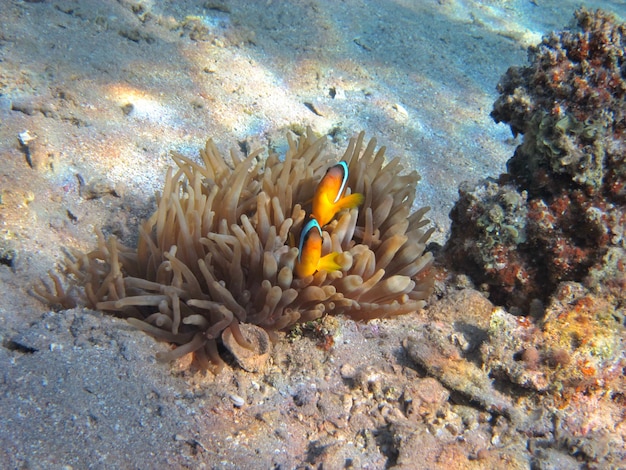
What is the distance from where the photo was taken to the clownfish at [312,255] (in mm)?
2117

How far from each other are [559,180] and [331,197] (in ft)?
4.11

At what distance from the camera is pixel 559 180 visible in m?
2.49

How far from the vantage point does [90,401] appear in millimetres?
1843

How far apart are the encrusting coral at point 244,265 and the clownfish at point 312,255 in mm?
41

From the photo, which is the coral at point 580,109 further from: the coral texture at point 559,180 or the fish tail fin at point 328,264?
the fish tail fin at point 328,264

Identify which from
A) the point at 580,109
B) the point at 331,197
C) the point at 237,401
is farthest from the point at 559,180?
the point at 237,401

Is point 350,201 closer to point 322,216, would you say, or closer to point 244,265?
point 322,216

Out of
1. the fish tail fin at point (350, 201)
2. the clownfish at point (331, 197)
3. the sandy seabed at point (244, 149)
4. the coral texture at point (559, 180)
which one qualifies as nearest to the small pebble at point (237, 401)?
the sandy seabed at point (244, 149)

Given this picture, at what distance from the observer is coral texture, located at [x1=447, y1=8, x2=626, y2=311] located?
2367 millimetres

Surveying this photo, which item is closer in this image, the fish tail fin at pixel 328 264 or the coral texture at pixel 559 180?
the fish tail fin at pixel 328 264

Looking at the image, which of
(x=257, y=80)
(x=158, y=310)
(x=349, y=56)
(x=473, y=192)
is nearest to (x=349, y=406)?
(x=158, y=310)

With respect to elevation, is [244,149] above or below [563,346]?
below

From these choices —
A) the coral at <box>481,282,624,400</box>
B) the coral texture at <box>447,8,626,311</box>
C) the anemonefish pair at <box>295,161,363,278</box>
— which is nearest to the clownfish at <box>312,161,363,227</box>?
the anemonefish pair at <box>295,161,363,278</box>

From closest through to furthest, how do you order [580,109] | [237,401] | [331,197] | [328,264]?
[237,401] < [328,264] < [580,109] < [331,197]
